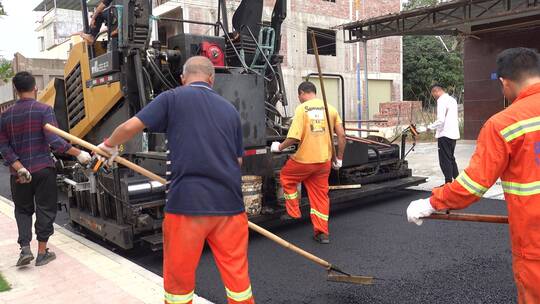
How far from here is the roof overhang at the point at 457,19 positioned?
12406 millimetres

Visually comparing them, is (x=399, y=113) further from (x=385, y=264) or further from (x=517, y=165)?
(x=517, y=165)

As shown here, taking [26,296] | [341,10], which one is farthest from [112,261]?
[341,10]

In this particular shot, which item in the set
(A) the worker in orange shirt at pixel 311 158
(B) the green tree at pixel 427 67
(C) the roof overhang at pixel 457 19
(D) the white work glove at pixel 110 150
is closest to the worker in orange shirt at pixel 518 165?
(D) the white work glove at pixel 110 150

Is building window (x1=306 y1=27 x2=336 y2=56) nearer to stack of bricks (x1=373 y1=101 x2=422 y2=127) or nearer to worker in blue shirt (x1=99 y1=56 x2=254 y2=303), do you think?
stack of bricks (x1=373 y1=101 x2=422 y2=127)

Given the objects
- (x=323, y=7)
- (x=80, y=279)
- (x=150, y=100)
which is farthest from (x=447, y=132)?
(x=323, y=7)

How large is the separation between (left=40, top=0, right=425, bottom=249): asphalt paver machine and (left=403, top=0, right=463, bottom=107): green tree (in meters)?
27.5

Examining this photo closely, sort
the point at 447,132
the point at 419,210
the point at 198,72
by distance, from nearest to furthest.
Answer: the point at 419,210 < the point at 198,72 < the point at 447,132

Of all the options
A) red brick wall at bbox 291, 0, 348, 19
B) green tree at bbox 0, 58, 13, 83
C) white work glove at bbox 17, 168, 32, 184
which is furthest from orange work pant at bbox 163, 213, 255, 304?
red brick wall at bbox 291, 0, 348, 19

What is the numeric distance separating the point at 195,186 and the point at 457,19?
1289 centimetres

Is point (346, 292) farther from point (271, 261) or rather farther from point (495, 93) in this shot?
point (495, 93)

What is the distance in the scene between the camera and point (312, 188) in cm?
490

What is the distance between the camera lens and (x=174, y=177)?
8.75ft

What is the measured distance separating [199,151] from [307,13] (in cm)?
2094

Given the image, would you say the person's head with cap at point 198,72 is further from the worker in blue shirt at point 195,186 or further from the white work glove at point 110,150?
the white work glove at point 110,150
